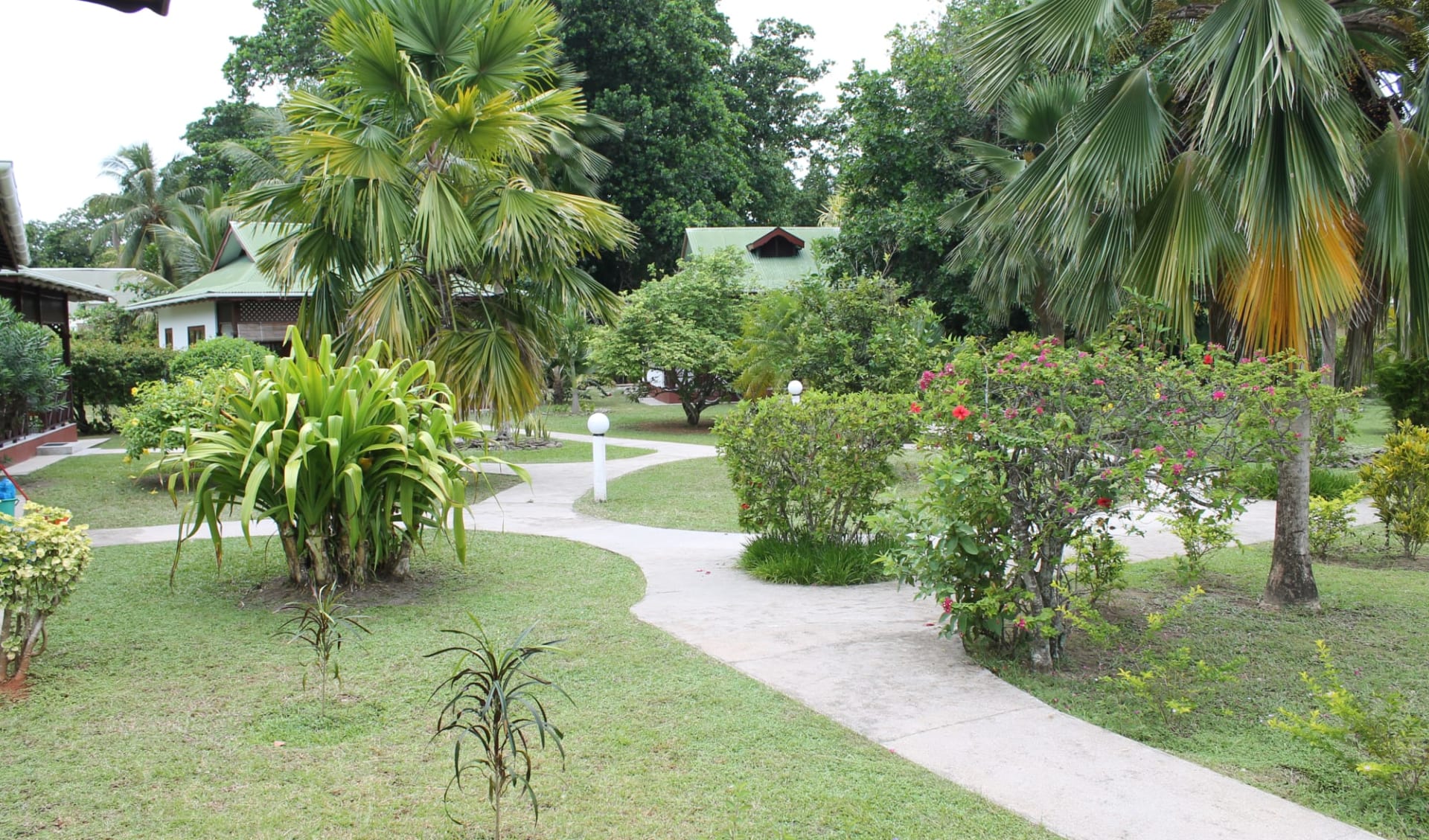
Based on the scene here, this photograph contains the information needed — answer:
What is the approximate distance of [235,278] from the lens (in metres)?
26.7

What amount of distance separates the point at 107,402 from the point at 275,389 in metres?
17.2

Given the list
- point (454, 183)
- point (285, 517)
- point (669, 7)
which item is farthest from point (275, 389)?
point (669, 7)

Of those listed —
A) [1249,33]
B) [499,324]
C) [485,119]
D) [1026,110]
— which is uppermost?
[1026,110]

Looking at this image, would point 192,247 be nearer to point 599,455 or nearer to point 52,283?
point 52,283

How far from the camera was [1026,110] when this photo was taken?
1475 cm

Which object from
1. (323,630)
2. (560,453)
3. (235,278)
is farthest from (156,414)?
(235,278)

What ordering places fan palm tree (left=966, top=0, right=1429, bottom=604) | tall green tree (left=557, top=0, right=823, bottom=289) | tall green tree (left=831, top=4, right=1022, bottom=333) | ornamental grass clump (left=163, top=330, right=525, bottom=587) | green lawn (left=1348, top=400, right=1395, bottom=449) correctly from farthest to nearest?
tall green tree (left=557, top=0, right=823, bottom=289)
tall green tree (left=831, top=4, right=1022, bottom=333)
green lawn (left=1348, top=400, right=1395, bottom=449)
ornamental grass clump (left=163, top=330, right=525, bottom=587)
fan palm tree (left=966, top=0, right=1429, bottom=604)

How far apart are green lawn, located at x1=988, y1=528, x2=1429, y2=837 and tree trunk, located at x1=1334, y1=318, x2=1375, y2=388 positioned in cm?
161

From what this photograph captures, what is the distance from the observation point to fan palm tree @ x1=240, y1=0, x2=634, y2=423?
10.5m

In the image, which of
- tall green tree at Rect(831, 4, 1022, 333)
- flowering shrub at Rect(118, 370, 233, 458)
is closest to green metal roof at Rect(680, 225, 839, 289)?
tall green tree at Rect(831, 4, 1022, 333)

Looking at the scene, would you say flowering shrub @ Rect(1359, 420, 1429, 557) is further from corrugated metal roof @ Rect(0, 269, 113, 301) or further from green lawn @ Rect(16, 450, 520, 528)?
corrugated metal roof @ Rect(0, 269, 113, 301)

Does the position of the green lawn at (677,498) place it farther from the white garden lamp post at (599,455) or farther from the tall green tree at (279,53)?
the tall green tree at (279,53)

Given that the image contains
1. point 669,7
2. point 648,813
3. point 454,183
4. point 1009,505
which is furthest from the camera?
point 669,7

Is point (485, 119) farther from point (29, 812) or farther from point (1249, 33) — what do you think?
point (29, 812)
